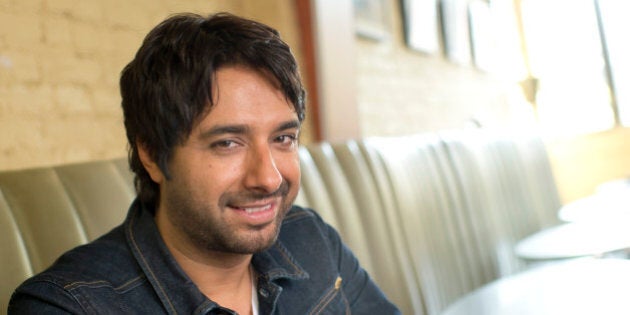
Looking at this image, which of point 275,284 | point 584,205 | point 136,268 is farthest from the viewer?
point 584,205

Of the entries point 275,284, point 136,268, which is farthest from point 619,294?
point 136,268

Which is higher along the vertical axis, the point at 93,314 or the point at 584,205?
the point at 93,314

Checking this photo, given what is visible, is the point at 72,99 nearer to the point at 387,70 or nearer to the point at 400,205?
the point at 400,205

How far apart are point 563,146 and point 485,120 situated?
1187mm

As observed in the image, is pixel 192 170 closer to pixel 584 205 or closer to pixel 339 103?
pixel 339 103

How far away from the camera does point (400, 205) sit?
9.53ft

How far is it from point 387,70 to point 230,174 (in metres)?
3.40

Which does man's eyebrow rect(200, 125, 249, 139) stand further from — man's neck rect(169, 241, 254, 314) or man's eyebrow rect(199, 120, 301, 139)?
man's neck rect(169, 241, 254, 314)

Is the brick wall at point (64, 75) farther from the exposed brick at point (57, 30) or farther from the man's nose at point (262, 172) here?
the man's nose at point (262, 172)

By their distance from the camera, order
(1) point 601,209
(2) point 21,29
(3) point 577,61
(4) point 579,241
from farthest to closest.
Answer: (3) point 577,61 → (1) point 601,209 → (4) point 579,241 → (2) point 21,29

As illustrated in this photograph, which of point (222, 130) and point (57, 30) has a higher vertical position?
point (57, 30)

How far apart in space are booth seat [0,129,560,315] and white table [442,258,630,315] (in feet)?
2.25

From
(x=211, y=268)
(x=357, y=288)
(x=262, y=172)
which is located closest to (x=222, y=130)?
(x=262, y=172)

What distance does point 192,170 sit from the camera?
Answer: 1.30 m
